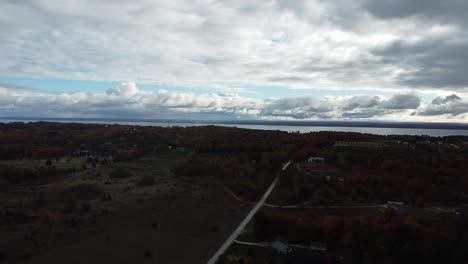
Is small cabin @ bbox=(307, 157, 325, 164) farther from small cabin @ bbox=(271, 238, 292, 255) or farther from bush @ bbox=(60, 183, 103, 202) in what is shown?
small cabin @ bbox=(271, 238, 292, 255)

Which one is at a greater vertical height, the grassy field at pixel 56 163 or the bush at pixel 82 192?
the grassy field at pixel 56 163

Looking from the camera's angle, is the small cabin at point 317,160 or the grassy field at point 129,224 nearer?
the grassy field at point 129,224

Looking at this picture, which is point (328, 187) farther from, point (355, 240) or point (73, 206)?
point (73, 206)

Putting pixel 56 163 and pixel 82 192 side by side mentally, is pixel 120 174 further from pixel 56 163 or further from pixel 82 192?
pixel 56 163

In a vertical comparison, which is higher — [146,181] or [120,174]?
[120,174]

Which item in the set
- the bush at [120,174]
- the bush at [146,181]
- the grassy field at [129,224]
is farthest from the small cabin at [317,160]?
the bush at [120,174]

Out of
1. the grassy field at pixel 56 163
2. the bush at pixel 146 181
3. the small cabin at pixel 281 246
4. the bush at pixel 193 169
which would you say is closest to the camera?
the small cabin at pixel 281 246

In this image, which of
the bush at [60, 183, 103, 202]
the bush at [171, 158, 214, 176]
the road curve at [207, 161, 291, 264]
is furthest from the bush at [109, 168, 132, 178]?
the road curve at [207, 161, 291, 264]

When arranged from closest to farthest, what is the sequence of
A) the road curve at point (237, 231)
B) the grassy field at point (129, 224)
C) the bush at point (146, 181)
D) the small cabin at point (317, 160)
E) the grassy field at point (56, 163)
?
the road curve at point (237, 231), the grassy field at point (129, 224), the bush at point (146, 181), the small cabin at point (317, 160), the grassy field at point (56, 163)

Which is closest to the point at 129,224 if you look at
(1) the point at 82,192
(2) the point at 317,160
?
(1) the point at 82,192

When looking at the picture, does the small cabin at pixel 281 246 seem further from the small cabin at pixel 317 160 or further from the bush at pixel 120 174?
the bush at pixel 120 174

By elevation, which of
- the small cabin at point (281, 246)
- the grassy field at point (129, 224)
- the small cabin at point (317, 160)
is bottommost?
the grassy field at point (129, 224)

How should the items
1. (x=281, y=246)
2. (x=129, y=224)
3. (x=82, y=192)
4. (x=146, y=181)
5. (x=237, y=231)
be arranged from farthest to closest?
(x=146, y=181)
(x=82, y=192)
(x=129, y=224)
(x=237, y=231)
(x=281, y=246)
